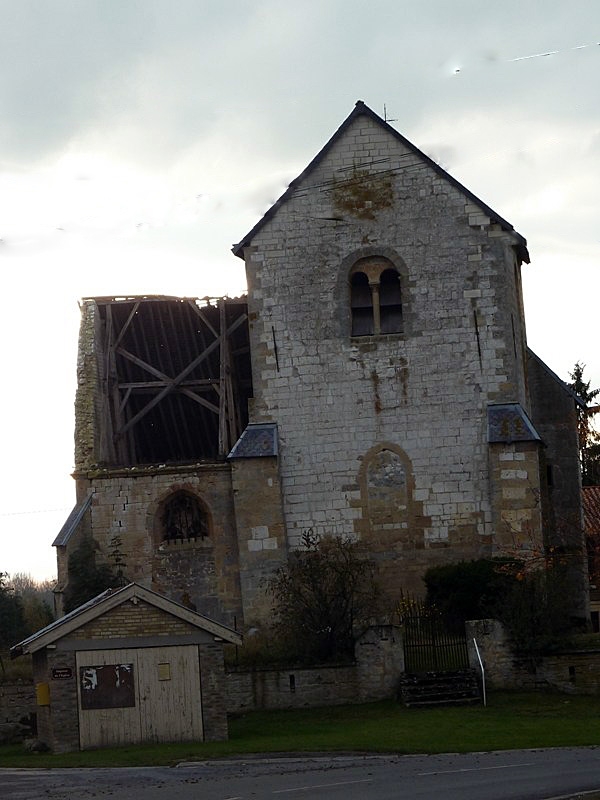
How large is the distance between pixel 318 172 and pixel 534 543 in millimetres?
11731

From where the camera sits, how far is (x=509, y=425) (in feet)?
132

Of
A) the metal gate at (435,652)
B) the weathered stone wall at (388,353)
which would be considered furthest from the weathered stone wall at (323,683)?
the weathered stone wall at (388,353)

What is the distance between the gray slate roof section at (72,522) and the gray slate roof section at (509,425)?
11.2 metres

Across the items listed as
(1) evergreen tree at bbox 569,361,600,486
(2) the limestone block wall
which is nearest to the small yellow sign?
(2) the limestone block wall

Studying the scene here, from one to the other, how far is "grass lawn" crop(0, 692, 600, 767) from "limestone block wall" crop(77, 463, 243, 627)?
332 inches

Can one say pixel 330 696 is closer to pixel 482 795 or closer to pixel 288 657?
pixel 288 657

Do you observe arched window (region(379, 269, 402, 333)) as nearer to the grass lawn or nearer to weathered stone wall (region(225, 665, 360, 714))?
weathered stone wall (region(225, 665, 360, 714))

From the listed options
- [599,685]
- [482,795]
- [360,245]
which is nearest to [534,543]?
[599,685]

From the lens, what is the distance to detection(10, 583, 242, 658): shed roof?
101ft

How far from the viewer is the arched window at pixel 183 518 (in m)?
42.2

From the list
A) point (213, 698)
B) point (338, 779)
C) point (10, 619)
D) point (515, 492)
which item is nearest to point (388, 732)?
point (213, 698)

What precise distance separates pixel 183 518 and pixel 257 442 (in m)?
3.37

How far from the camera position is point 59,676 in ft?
101

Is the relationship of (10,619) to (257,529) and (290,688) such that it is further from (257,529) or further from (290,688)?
(290,688)
